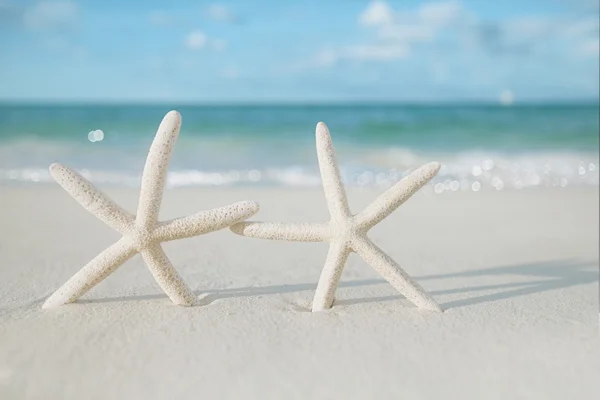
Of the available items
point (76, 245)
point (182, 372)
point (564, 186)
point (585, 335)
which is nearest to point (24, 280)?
point (76, 245)

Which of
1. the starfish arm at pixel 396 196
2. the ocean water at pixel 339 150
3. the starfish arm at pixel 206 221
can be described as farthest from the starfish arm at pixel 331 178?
the ocean water at pixel 339 150

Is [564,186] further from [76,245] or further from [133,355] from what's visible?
[133,355]

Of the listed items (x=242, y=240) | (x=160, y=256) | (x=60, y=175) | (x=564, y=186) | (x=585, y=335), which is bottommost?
(x=564, y=186)

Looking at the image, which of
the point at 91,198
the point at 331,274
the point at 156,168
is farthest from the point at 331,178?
the point at 91,198

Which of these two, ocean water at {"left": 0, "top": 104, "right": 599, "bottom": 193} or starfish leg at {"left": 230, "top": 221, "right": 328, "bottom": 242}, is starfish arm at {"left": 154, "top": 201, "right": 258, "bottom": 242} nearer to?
starfish leg at {"left": 230, "top": 221, "right": 328, "bottom": 242}

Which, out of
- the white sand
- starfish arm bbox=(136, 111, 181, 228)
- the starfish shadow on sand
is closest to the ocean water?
the starfish shadow on sand

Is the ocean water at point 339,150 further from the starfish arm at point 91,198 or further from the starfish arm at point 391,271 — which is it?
the starfish arm at point 91,198
